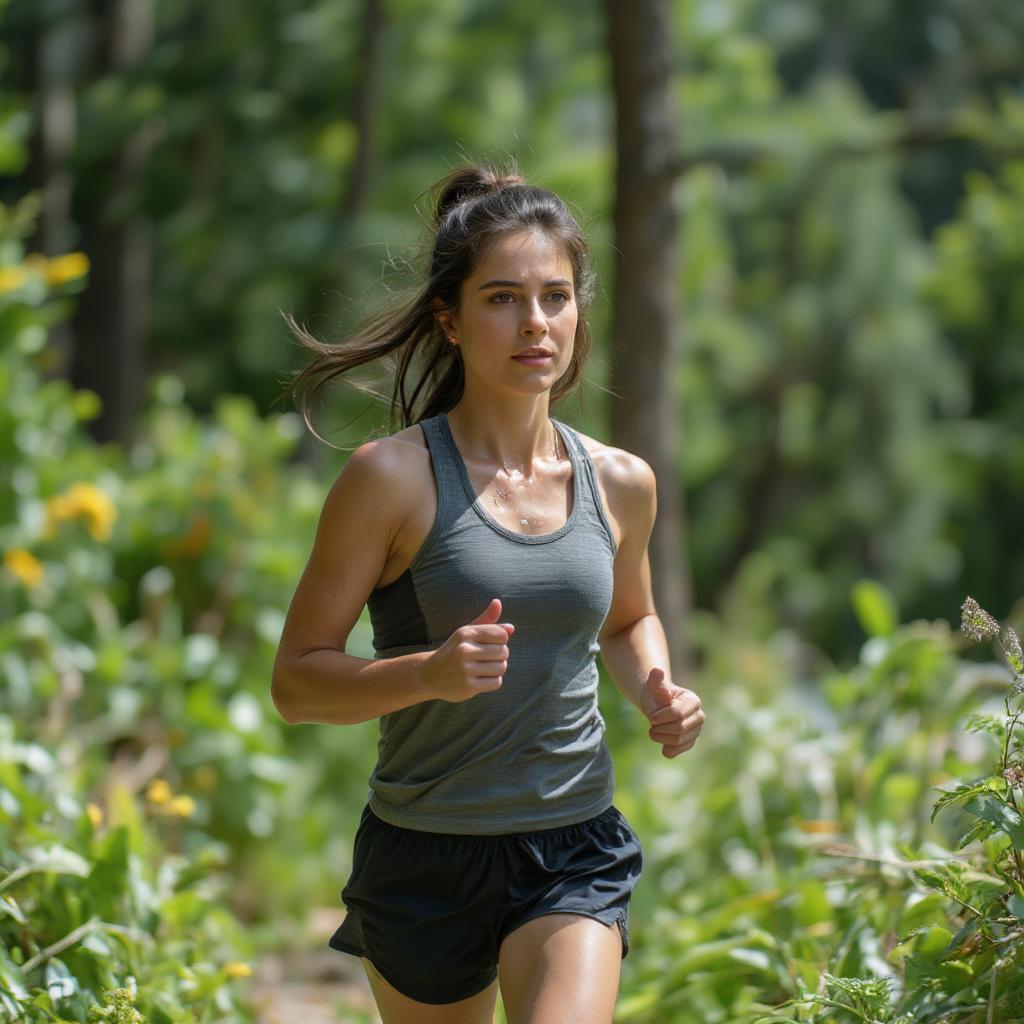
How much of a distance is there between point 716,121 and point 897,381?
263 cm

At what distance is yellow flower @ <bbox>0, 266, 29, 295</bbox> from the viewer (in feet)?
16.4

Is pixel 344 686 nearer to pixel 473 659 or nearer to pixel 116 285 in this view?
pixel 473 659

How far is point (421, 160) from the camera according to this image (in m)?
12.0

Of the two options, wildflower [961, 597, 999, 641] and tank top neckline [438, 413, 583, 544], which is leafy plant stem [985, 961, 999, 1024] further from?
tank top neckline [438, 413, 583, 544]

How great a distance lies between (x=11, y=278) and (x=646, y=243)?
236cm

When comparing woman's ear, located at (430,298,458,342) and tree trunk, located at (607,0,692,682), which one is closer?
woman's ear, located at (430,298,458,342)

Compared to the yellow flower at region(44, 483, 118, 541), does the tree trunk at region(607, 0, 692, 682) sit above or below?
above

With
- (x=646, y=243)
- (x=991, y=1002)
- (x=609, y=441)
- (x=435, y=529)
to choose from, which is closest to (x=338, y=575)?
(x=435, y=529)

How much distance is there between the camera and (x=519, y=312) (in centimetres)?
242

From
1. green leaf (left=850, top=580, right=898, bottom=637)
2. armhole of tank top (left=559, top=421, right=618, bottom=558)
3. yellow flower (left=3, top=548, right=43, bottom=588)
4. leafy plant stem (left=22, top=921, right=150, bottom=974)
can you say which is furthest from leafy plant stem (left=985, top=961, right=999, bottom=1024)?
yellow flower (left=3, top=548, right=43, bottom=588)

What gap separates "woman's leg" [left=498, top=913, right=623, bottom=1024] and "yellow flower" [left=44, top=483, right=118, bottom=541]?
3173 millimetres

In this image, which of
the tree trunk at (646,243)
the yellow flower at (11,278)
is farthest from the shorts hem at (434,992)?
the tree trunk at (646,243)

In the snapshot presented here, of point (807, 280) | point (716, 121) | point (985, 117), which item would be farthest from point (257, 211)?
point (985, 117)

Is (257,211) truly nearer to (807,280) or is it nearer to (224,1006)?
(807,280)
